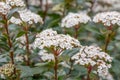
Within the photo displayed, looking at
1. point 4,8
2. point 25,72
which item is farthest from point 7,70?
point 4,8

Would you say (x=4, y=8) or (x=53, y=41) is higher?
(x=4, y=8)

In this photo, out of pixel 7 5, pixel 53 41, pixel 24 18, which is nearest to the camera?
pixel 53 41

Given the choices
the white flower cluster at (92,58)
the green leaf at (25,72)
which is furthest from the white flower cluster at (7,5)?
the white flower cluster at (92,58)

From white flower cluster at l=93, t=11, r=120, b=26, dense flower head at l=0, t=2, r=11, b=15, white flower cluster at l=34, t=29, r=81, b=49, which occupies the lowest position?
white flower cluster at l=34, t=29, r=81, b=49

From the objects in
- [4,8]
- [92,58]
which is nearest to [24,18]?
[4,8]

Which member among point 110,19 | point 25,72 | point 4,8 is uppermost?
point 4,8

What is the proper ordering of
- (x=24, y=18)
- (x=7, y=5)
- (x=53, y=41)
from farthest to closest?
(x=24, y=18)
(x=7, y=5)
(x=53, y=41)

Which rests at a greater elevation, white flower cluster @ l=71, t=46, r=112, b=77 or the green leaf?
white flower cluster @ l=71, t=46, r=112, b=77

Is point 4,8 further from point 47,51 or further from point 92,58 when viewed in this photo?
point 92,58

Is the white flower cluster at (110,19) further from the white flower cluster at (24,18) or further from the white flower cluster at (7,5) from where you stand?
the white flower cluster at (7,5)

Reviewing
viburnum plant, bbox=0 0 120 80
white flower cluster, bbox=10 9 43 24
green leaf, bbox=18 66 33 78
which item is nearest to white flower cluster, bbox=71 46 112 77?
viburnum plant, bbox=0 0 120 80

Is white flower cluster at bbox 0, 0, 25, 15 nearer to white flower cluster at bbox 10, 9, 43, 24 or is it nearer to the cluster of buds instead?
white flower cluster at bbox 10, 9, 43, 24

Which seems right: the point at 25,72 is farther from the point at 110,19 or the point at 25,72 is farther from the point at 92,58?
the point at 110,19

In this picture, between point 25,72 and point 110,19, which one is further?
point 110,19
